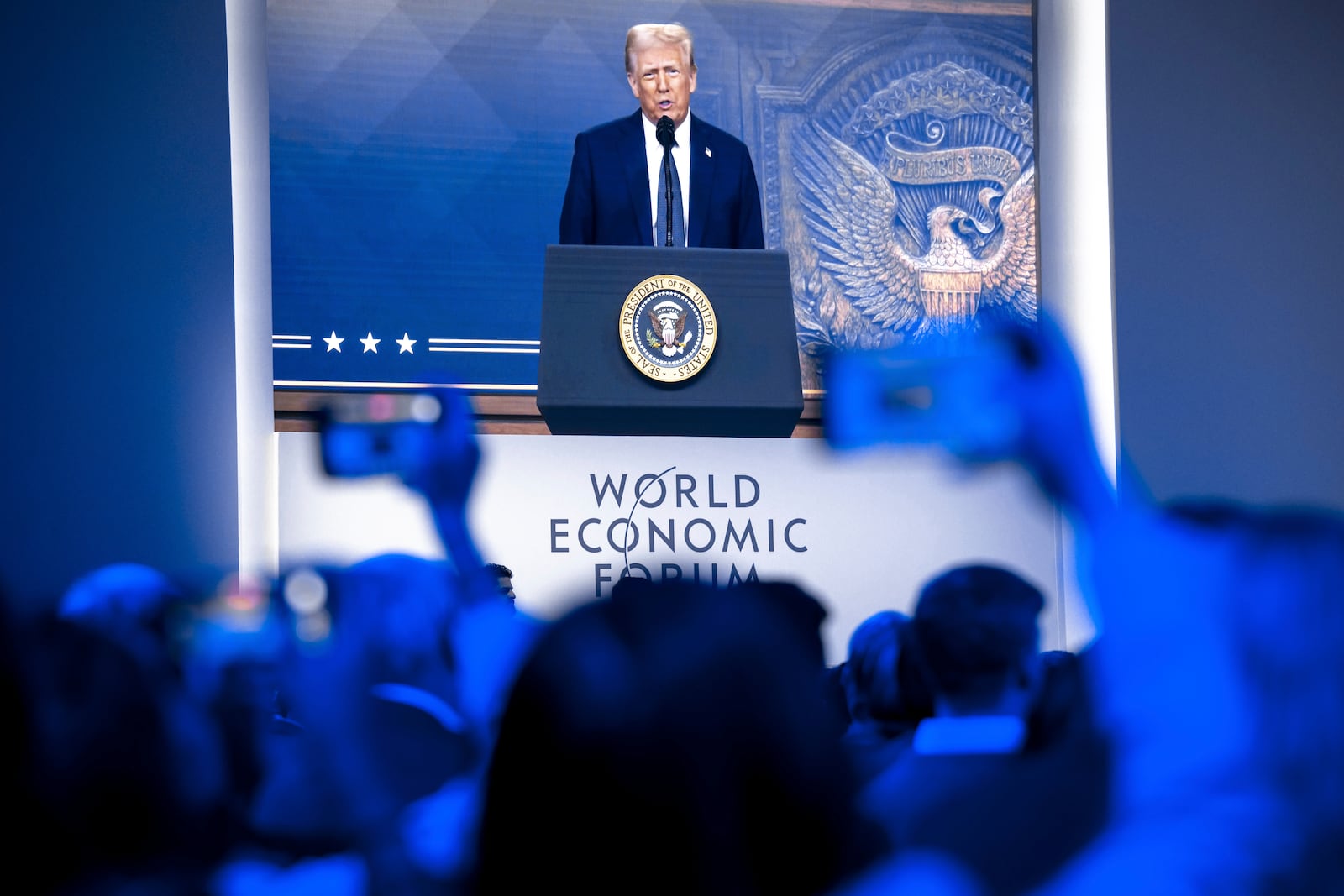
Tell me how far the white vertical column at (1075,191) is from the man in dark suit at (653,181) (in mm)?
1476

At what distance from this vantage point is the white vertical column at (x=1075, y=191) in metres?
5.21

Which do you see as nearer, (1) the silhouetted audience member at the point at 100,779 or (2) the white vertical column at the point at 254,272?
(1) the silhouetted audience member at the point at 100,779

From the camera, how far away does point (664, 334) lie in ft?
10.4

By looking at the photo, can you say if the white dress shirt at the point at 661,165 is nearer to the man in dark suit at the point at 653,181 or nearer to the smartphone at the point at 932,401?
the man in dark suit at the point at 653,181

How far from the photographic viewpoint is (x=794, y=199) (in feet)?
17.7

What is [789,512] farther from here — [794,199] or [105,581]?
[105,581]

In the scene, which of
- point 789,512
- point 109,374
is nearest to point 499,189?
point 789,512

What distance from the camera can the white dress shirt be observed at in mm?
4598

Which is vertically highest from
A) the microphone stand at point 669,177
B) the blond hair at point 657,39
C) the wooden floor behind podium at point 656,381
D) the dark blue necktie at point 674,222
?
the blond hair at point 657,39

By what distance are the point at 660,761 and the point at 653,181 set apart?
13.7 ft

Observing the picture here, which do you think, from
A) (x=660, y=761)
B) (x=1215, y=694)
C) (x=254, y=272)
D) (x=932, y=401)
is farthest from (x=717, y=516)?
(x=660, y=761)

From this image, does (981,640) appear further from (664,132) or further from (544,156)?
(544,156)

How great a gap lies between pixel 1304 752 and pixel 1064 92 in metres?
4.99

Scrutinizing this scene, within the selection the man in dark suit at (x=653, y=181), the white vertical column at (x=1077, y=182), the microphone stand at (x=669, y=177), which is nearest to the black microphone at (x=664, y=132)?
the microphone stand at (x=669, y=177)
